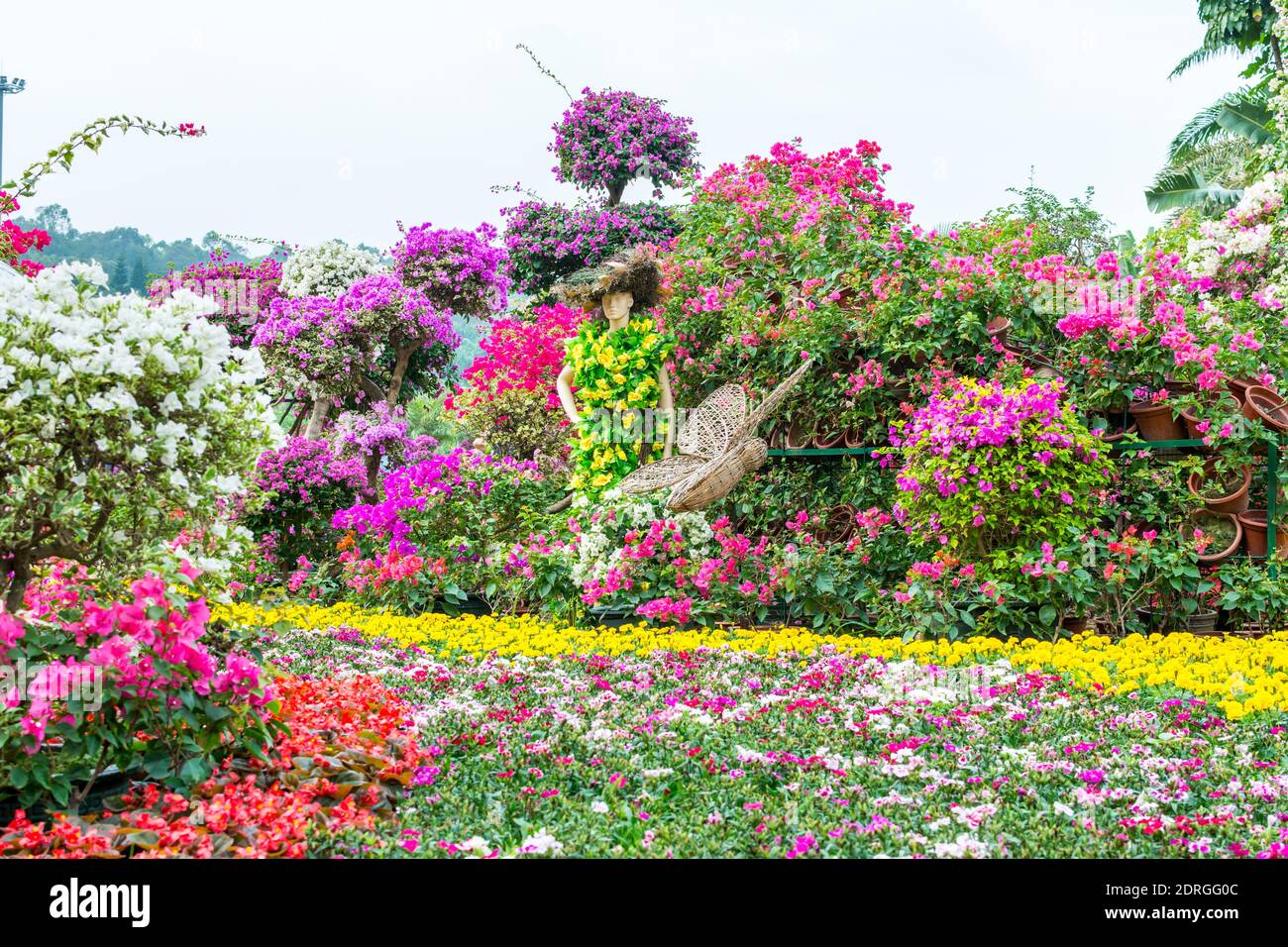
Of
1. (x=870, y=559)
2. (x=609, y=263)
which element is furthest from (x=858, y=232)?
(x=870, y=559)

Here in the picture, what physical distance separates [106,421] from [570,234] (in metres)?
11.2

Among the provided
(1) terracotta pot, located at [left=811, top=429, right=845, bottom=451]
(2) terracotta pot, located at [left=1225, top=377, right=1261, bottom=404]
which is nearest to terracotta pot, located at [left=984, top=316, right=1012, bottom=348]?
(1) terracotta pot, located at [left=811, top=429, right=845, bottom=451]

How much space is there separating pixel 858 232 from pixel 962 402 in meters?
1.95

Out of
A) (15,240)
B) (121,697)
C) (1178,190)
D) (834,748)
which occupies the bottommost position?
(834,748)

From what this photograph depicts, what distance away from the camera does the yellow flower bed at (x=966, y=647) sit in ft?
14.3

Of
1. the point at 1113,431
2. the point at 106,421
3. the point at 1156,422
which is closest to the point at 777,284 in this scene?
the point at 1113,431

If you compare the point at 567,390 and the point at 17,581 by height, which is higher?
the point at 567,390

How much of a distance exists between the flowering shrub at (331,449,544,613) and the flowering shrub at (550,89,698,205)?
6.92 m

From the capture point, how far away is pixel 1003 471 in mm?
5637

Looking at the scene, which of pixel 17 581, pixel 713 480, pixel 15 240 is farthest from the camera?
pixel 15 240

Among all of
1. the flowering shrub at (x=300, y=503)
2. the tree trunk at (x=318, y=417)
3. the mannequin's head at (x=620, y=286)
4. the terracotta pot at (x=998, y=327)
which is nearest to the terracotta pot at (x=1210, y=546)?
the terracotta pot at (x=998, y=327)

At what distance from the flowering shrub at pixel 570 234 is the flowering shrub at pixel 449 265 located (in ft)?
4.57

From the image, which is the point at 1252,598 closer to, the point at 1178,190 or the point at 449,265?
the point at 449,265

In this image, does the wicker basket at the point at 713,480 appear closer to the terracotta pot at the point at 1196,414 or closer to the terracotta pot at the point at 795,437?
the terracotta pot at the point at 795,437
